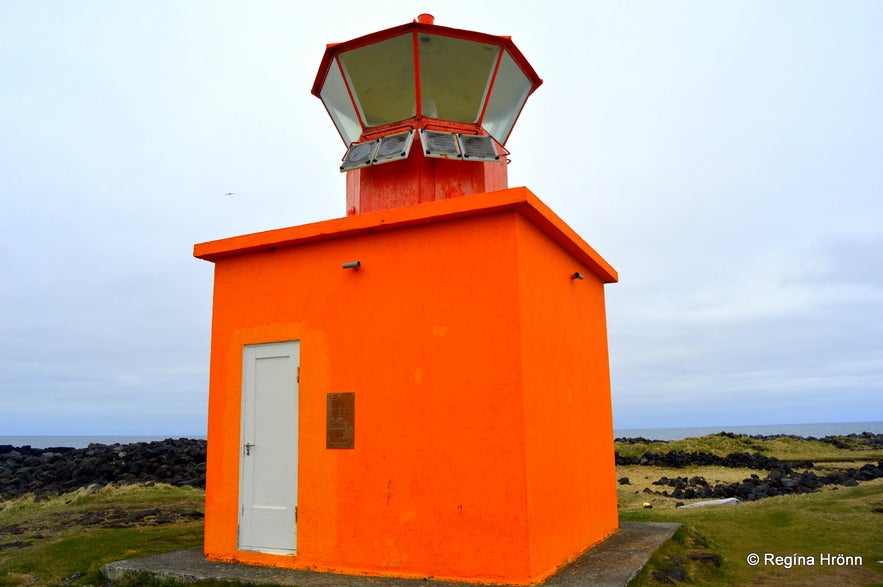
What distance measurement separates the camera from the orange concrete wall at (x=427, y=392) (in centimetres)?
596

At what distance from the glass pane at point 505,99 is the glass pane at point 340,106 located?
5.31ft

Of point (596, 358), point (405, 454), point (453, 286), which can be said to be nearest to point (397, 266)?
point (453, 286)

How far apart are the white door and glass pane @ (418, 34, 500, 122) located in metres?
3.23

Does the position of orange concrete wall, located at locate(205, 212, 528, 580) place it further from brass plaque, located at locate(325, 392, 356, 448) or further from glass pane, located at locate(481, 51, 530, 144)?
glass pane, located at locate(481, 51, 530, 144)

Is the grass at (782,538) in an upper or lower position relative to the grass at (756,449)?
upper

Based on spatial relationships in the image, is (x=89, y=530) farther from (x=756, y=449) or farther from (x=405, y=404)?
(x=756, y=449)

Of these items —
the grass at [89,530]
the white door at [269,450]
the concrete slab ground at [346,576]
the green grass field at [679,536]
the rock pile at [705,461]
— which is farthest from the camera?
the rock pile at [705,461]

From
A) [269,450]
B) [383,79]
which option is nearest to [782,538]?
A: [269,450]

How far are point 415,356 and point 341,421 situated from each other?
1.06 metres

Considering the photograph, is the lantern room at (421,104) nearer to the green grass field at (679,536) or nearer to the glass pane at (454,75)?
the glass pane at (454,75)

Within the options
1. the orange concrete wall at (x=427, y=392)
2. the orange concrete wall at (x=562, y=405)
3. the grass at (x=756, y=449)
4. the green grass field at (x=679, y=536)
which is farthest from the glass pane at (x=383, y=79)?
the grass at (x=756, y=449)

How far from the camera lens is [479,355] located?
20.2 ft

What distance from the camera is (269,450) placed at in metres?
7.10

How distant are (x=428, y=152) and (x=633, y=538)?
203 inches
